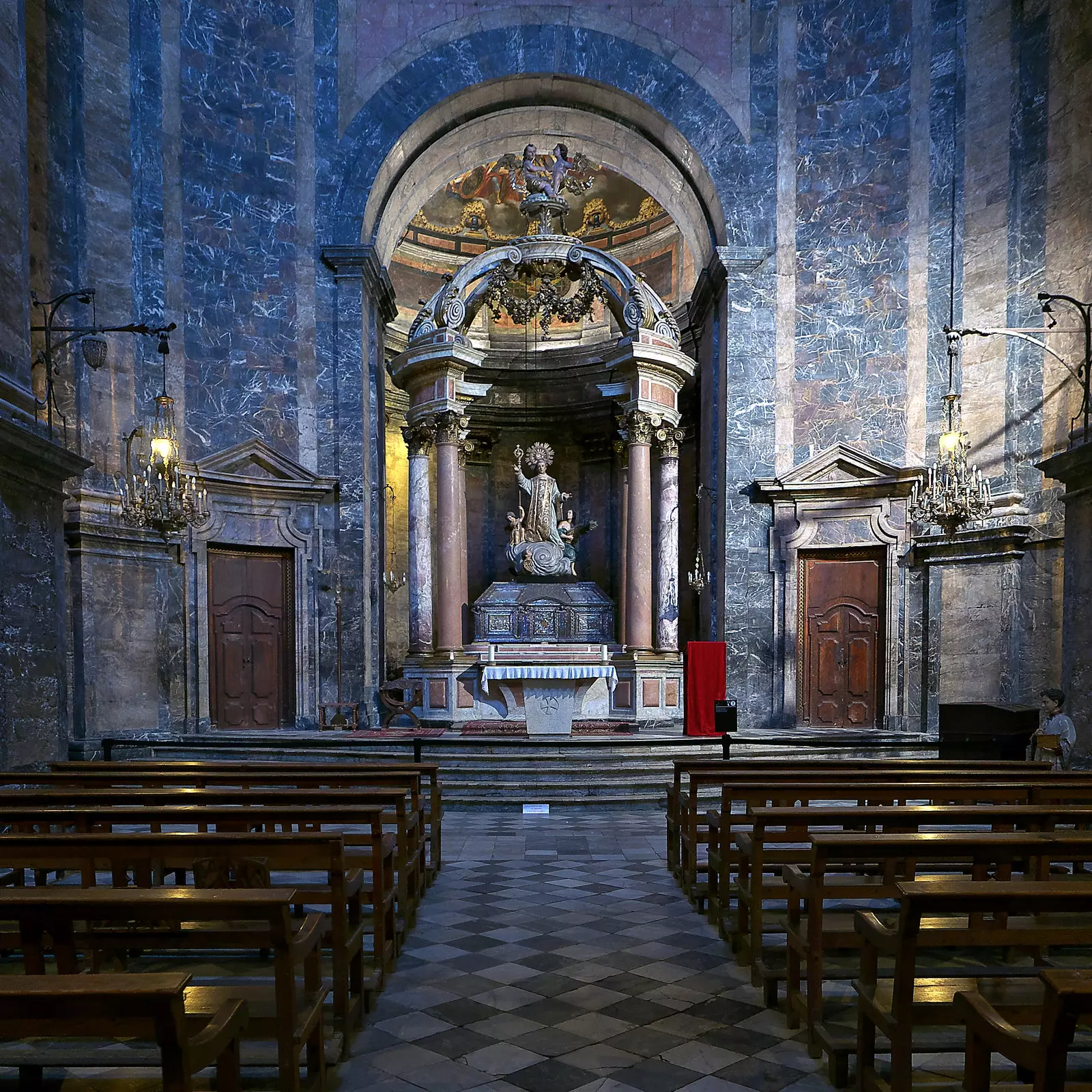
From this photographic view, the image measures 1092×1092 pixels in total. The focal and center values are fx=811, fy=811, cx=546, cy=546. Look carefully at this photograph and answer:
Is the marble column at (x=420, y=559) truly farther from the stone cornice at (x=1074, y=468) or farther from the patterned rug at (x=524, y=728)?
the stone cornice at (x=1074, y=468)

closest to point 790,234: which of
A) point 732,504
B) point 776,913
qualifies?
point 732,504

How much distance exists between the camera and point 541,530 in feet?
49.4

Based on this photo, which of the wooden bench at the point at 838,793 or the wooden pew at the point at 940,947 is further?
the wooden bench at the point at 838,793

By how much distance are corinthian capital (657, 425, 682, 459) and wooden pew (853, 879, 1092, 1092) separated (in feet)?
37.7

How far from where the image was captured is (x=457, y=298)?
13773mm

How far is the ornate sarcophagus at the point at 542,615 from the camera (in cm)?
1454

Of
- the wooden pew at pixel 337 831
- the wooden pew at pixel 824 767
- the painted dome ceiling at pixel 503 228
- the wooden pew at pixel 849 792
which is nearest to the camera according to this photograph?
the wooden pew at pixel 337 831

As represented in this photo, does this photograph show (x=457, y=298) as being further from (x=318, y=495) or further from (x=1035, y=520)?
(x=1035, y=520)

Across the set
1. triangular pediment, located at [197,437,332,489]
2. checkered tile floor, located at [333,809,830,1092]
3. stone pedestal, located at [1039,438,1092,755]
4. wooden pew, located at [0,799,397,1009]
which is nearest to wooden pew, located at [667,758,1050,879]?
checkered tile floor, located at [333,809,830,1092]

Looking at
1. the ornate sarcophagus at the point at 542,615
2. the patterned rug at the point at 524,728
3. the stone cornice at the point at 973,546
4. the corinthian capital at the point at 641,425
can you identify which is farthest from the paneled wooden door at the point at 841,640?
the ornate sarcophagus at the point at 542,615

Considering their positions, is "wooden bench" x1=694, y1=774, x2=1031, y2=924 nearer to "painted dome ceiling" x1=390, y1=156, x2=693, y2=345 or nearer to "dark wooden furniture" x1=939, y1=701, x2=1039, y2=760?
"dark wooden furniture" x1=939, y1=701, x2=1039, y2=760

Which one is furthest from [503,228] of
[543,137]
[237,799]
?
[237,799]

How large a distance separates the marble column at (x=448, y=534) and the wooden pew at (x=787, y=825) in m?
9.28

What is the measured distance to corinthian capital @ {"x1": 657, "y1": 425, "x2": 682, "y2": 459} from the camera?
14.0m
